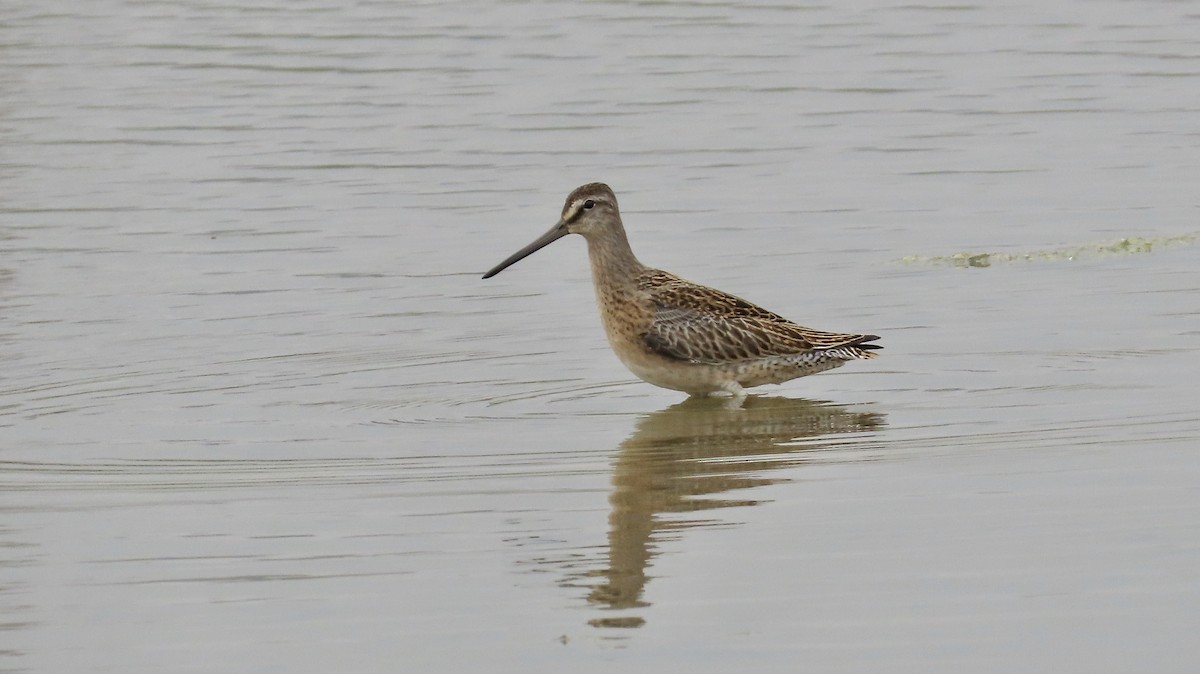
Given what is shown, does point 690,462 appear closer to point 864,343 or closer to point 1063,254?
point 864,343

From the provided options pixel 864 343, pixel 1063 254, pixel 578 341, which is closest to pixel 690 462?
pixel 864 343

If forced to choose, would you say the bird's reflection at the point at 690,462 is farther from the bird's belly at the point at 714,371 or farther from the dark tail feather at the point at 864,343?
the dark tail feather at the point at 864,343

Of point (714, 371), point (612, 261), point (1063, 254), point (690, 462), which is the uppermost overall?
point (1063, 254)

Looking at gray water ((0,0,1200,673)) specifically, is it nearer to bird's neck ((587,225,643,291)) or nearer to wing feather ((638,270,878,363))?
wing feather ((638,270,878,363))

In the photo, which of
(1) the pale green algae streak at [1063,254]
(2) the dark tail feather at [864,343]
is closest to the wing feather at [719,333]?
(2) the dark tail feather at [864,343]

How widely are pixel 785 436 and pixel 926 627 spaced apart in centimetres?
265

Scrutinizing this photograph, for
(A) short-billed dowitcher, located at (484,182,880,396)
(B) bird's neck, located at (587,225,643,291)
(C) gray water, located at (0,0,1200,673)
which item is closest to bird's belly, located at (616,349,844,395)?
(A) short-billed dowitcher, located at (484,182,880,396)

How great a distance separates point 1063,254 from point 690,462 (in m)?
3.85

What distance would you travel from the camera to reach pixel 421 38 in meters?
16.2

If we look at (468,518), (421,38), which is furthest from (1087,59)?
(468,518)

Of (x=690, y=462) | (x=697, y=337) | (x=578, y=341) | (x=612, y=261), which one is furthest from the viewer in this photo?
(x=578, y=341)

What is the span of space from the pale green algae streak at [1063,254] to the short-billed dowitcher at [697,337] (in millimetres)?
1875

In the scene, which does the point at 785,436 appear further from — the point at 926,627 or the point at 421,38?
the point at 421,38

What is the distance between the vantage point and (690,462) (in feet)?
22.6
